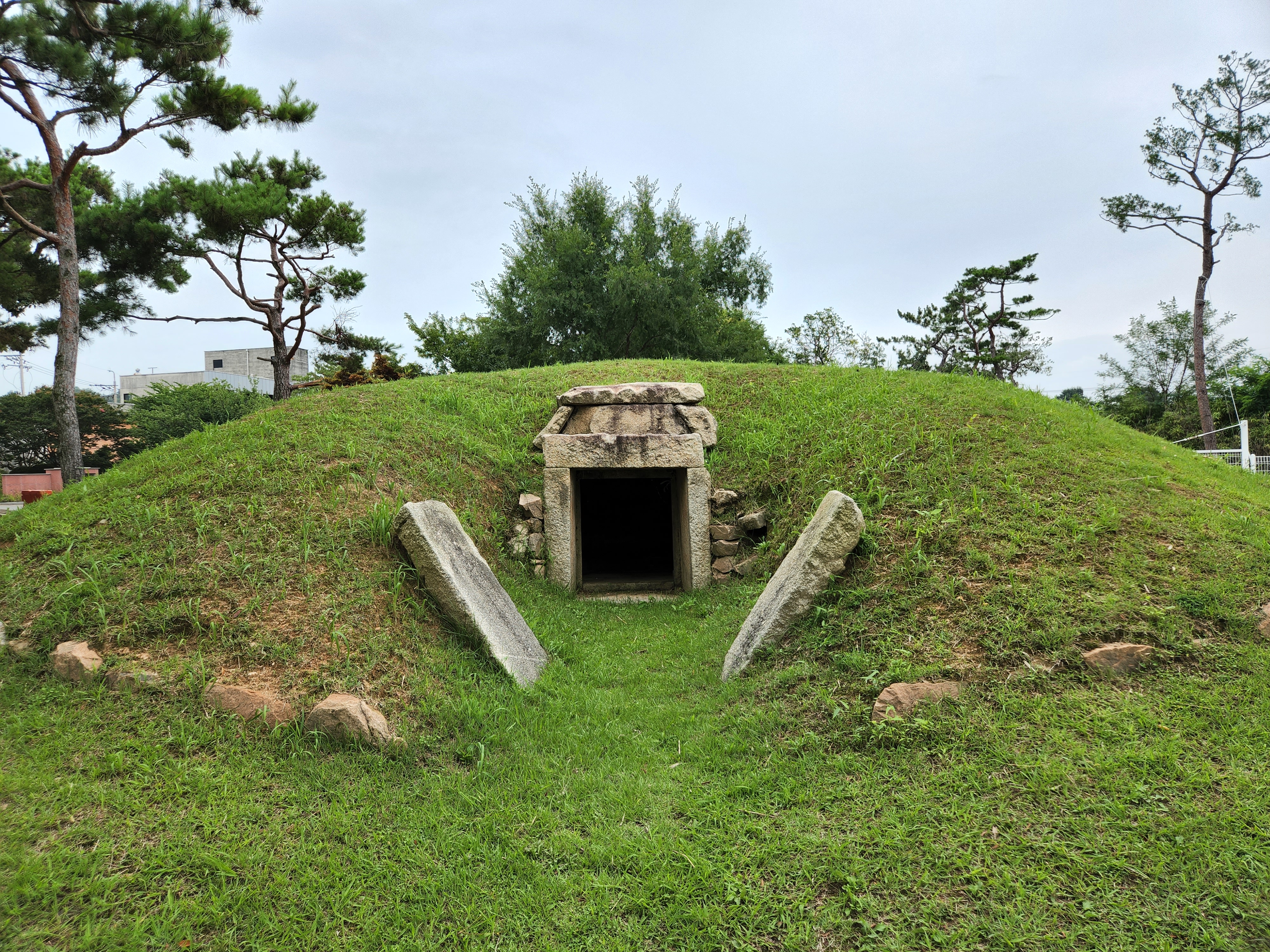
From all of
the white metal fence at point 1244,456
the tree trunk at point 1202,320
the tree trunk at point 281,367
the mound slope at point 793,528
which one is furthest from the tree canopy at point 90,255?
the tree trunk at point 1202,320

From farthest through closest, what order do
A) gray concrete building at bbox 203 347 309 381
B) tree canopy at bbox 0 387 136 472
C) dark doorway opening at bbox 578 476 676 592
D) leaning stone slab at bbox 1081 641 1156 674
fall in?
1. gray concrete building at bbox 203 347 309 381
2. tree canopy at bbox 0 387 136 472
3. dark doorway opening at bbox 578 476 676 592
4. leaning stone slab at bbox 1081 641 1156 674

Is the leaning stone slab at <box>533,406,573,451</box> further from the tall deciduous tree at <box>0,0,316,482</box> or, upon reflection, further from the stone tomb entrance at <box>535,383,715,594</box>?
the tall deciduous tree at <box>0,0,316,482</box>

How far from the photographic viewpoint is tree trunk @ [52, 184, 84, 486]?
939 centimetres

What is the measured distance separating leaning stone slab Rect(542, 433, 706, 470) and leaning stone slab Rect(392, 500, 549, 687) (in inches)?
69.8

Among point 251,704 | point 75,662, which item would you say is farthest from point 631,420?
point 75,662

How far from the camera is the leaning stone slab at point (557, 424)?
678 centimetres

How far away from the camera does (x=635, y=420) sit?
6723 millimetres

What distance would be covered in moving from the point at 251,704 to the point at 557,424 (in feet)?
13.5

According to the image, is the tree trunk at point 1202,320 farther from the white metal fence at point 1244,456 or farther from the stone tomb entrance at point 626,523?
the stone tomb entrance at point 626,523

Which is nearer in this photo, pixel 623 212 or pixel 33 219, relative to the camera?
pixel 33 219

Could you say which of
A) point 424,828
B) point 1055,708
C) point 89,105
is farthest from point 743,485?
point 89,105

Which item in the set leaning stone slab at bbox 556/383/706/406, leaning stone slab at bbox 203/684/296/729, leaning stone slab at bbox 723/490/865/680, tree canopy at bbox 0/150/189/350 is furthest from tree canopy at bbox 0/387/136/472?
leaning stone slab at bbox 723/490/865/680

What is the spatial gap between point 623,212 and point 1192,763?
16513 mm

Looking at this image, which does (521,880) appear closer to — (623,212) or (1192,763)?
(1192,763)
